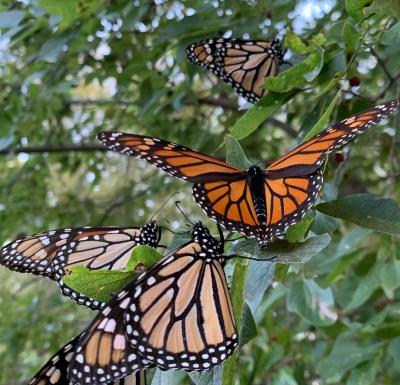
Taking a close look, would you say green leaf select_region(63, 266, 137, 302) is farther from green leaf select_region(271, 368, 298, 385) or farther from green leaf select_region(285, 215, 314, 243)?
green leaf select_region(271, 368, 298, 385)

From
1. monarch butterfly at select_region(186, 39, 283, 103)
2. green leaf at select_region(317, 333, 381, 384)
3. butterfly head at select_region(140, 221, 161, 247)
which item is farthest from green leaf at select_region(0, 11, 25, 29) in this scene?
green leaf at select_region(317, 333, 381, 384)

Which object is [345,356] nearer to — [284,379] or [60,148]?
[284,379]

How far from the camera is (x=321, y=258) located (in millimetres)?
2305

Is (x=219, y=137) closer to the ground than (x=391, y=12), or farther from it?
closer to the ground

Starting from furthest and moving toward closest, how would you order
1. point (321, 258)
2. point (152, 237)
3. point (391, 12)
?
point (321, 258) → point (152, 237) → point (391, 12)

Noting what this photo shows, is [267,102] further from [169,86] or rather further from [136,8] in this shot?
[169,86]

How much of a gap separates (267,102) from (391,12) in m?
0.26

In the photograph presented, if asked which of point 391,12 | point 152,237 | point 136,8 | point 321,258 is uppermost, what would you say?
point 136,8

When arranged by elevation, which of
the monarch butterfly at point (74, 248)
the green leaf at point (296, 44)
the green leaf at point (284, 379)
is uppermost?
the green leaf at point (296, 44)

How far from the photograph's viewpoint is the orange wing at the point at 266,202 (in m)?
0.97

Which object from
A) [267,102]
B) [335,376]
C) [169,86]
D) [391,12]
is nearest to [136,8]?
[169,86]

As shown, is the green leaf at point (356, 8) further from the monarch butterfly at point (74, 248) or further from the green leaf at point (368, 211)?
the monarch butterfly at point (74, 248)

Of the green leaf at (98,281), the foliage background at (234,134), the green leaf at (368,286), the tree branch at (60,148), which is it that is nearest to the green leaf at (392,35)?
the foliage background at (234,134)

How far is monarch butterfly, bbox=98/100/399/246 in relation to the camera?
97 cm
